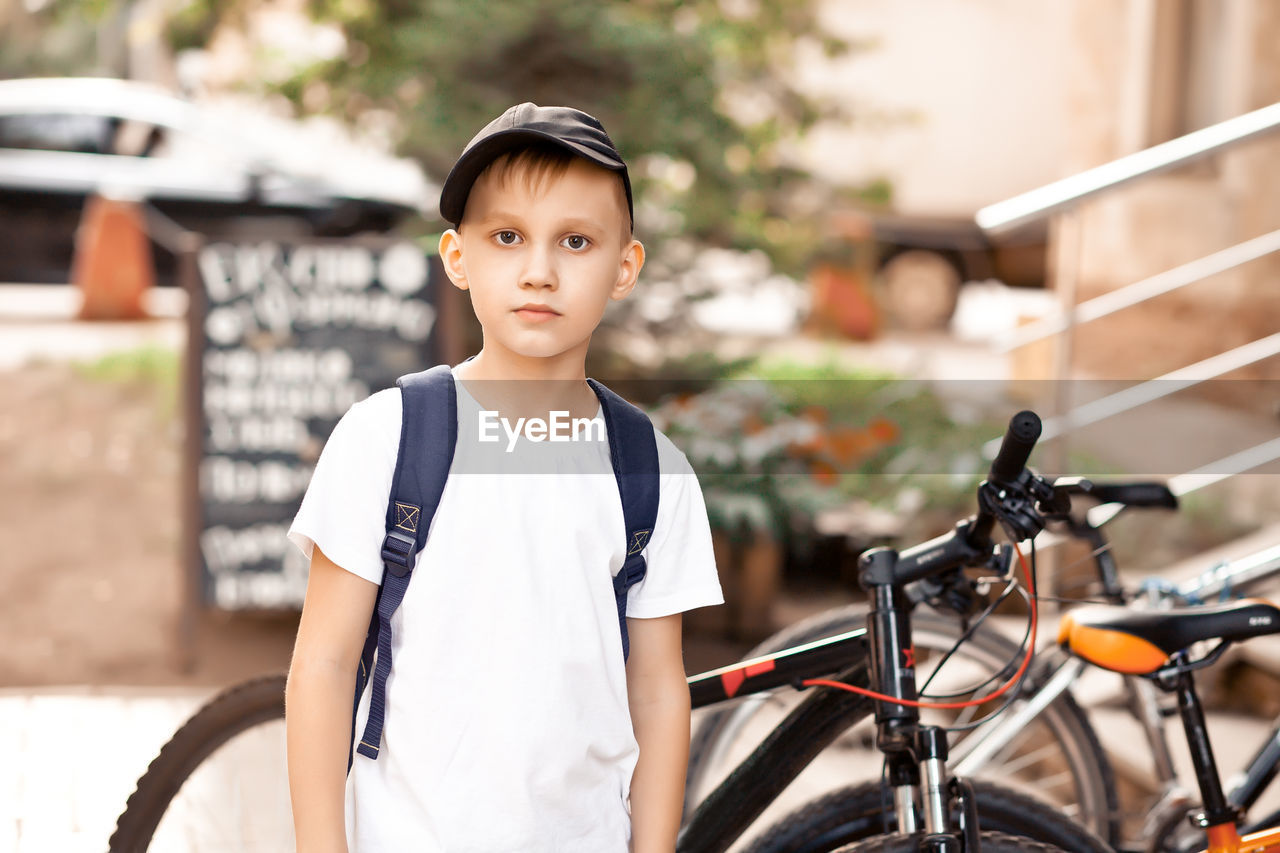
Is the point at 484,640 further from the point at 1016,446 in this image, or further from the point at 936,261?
the point at 936,261

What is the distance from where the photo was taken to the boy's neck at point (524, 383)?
161 centimetres

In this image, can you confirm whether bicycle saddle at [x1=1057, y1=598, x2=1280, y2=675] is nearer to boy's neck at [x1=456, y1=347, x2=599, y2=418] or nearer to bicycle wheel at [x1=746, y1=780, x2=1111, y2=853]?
bicycle wheel at [x1=746, y1=780, x2=1111, y2=853]

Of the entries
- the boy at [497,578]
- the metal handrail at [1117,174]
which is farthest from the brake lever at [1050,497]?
the metal handrail at [1117,174]

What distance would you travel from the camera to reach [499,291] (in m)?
1.55

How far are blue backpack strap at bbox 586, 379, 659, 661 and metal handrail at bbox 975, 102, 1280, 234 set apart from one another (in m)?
2.45

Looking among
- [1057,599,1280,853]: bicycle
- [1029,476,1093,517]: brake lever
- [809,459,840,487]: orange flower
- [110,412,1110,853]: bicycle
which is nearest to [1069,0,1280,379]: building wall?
[809,459,840,487]: orange flower

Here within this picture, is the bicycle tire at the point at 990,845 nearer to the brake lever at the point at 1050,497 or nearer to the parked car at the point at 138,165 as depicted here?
the brake lever at the point at 1050,497

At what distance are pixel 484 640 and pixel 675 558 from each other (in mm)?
265

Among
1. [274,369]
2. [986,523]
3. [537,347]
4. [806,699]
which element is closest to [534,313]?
[537,347]

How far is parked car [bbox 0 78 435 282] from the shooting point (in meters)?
9.27

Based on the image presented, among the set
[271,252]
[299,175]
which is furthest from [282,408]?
[299,175]

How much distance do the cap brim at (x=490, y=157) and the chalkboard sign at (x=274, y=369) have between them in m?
3.15

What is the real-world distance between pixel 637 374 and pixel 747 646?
130 centimetres

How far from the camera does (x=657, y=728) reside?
1700 mm
